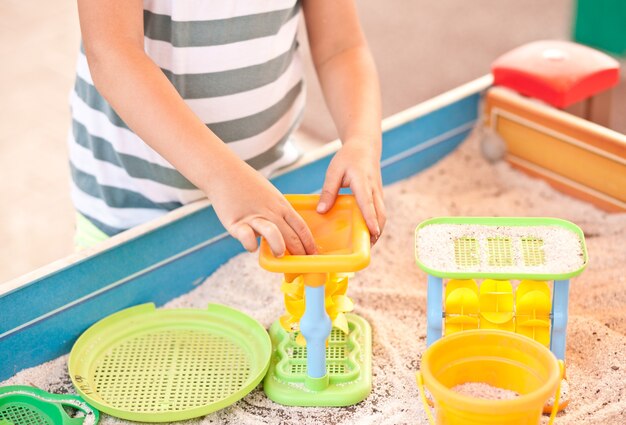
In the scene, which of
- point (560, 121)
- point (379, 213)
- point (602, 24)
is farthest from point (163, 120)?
point (602, 24)

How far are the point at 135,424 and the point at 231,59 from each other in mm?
459

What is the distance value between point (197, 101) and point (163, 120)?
0.60ft

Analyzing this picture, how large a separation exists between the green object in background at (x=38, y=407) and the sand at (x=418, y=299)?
28 millimetres

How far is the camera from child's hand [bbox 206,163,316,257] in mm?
968

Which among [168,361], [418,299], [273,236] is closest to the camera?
[273,236]

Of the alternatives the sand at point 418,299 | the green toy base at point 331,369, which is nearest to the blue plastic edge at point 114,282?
the sand at point 418,299

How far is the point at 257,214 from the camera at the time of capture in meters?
0.99

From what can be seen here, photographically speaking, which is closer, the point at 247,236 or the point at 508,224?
the point at 247,236

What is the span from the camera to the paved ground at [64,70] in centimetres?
211

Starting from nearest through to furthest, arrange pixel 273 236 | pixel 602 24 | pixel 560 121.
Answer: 1. pixel 273 236
2. pixel 560 121
3. pixel 602 24

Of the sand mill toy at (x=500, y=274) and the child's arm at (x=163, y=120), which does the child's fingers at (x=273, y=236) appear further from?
the sand mill toy at (x=500, y=274)

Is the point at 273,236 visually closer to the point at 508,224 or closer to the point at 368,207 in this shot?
the point at 368,207

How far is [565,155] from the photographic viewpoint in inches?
60.2

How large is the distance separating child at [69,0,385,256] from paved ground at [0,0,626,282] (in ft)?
2.41
